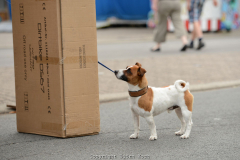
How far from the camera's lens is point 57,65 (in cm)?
372

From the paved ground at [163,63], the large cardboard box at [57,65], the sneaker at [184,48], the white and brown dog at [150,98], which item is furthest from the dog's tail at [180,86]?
the sneaker at [184,48]

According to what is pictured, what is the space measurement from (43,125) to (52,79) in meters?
0.55

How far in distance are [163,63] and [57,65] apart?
16.8ft

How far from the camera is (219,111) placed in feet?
16.2

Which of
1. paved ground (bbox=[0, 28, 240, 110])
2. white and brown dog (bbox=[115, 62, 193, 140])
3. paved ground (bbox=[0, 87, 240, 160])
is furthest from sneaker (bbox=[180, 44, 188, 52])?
white and brown dog (bbox=[115, 62, 193, 140])

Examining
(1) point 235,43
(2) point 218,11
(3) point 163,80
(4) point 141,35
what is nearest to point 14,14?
(3) point 163,80

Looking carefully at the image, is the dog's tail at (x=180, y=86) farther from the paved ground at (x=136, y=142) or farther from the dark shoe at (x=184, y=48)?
the dark shoe at (x=184, y=48)

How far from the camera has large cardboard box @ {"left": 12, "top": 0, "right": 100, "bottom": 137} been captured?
3.69m

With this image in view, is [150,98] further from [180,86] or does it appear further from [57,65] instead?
[57,65]

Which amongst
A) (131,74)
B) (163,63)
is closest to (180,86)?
(131,74)

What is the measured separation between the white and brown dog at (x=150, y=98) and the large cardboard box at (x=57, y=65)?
499 millimetres

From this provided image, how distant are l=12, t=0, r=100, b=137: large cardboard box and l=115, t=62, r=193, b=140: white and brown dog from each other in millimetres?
499

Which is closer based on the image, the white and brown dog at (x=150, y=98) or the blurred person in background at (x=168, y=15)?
the white and brown dog at (x=150, y=98)

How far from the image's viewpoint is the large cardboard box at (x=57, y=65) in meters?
3.69
